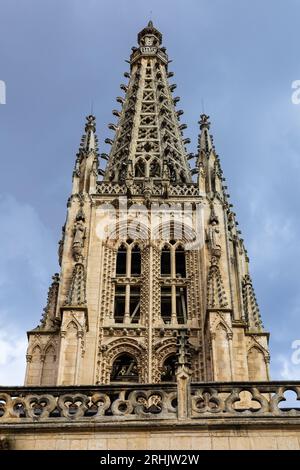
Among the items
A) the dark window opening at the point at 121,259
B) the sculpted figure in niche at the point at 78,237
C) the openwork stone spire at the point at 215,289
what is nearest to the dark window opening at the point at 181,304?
the openwork stone spire at the point at 215,289

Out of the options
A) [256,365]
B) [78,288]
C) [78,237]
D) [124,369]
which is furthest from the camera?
[78,237]

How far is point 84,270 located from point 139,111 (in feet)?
54.5

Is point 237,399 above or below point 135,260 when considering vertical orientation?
below

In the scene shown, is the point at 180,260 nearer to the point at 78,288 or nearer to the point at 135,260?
the point at 135,260

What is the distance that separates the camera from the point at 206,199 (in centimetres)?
3503

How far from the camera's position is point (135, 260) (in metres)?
33.6

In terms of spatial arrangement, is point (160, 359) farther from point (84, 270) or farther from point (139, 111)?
point (139, 111)

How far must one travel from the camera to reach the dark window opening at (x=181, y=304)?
31.1 m

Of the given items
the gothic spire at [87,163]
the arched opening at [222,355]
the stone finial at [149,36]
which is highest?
the stone finial at [149,36]

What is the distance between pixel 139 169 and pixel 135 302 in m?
10.2

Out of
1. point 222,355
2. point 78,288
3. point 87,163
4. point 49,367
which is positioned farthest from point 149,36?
point 222,355

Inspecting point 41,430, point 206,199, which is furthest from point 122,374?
point 41,430

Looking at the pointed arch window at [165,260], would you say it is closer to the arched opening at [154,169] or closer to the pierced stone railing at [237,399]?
the arched opening at [154,169]

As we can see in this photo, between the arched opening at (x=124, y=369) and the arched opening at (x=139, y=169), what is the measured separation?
12095 millimetres
